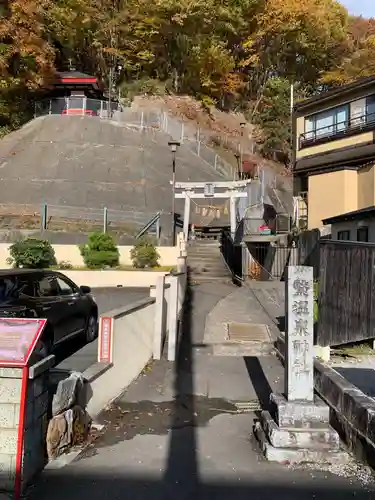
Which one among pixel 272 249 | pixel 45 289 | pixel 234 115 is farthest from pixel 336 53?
pixel 45 289

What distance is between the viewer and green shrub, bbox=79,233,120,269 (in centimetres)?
1966

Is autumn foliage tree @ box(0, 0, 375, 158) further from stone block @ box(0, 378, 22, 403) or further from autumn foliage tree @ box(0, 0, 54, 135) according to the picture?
stone block @ box(0, 378, 22, 403)

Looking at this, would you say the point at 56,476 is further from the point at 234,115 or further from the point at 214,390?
the point at 234,115

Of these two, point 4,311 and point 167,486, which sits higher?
point 4,311

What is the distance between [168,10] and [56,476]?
46.2 metres

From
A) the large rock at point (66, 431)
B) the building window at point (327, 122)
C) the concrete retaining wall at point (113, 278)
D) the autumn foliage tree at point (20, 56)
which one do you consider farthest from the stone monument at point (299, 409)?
the autumn foliage tree at point (20, 56)

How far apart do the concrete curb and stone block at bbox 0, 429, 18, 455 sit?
10.9 feet

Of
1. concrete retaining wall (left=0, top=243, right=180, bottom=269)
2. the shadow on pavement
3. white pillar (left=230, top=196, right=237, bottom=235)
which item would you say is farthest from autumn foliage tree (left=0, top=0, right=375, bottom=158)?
the shadow on pavement

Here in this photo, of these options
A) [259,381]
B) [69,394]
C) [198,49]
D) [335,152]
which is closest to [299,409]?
[69,394]

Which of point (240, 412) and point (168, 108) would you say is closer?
point (240, 412)

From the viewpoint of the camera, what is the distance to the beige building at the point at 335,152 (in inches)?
822

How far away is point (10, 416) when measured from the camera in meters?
4.11

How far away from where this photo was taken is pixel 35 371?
Answer: 4.20m

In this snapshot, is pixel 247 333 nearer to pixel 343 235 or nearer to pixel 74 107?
pixel 343 235
